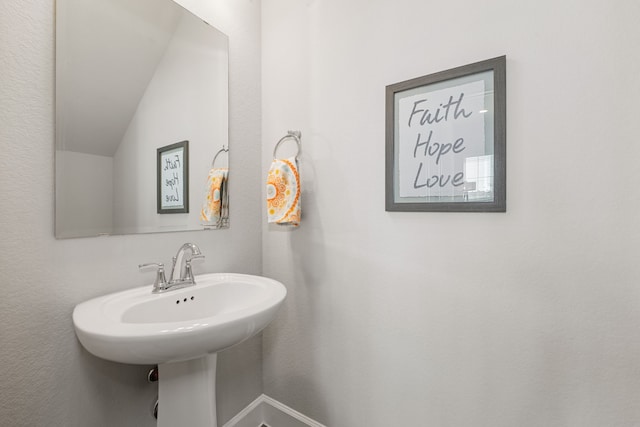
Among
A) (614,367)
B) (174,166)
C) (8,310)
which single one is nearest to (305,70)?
(174,166)

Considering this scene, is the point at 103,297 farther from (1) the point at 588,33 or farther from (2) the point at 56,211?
(1) the point at 588,33

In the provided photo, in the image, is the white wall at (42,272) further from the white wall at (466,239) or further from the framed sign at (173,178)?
the white wall at (466,239)

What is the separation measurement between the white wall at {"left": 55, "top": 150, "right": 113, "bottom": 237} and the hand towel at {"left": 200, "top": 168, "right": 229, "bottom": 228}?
0.35 meters

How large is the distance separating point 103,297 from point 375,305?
0.94 meters

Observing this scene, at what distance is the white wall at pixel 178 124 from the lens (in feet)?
3.30

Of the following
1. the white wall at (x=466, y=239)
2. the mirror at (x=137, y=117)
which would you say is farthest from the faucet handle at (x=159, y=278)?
the white wall at (x=466, y=239)

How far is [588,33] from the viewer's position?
2.50ft

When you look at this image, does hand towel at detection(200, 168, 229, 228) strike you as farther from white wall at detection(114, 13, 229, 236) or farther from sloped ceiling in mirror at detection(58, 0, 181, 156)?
sloped ceiling in mirror at detection(58, 0, 181, 156)

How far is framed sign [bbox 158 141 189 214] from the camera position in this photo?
110 cm

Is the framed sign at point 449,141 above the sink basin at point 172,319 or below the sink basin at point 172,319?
above

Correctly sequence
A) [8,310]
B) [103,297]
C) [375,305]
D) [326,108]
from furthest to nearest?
[326,108]
[375,305]
[103,297]
[8,310]

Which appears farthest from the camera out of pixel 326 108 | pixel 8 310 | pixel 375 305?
pixel 326 108

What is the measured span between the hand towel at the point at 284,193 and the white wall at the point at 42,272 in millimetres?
468

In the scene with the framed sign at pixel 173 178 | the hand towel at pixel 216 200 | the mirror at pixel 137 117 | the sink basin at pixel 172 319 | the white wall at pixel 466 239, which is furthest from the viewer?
the hand towel at pixel 216 200
